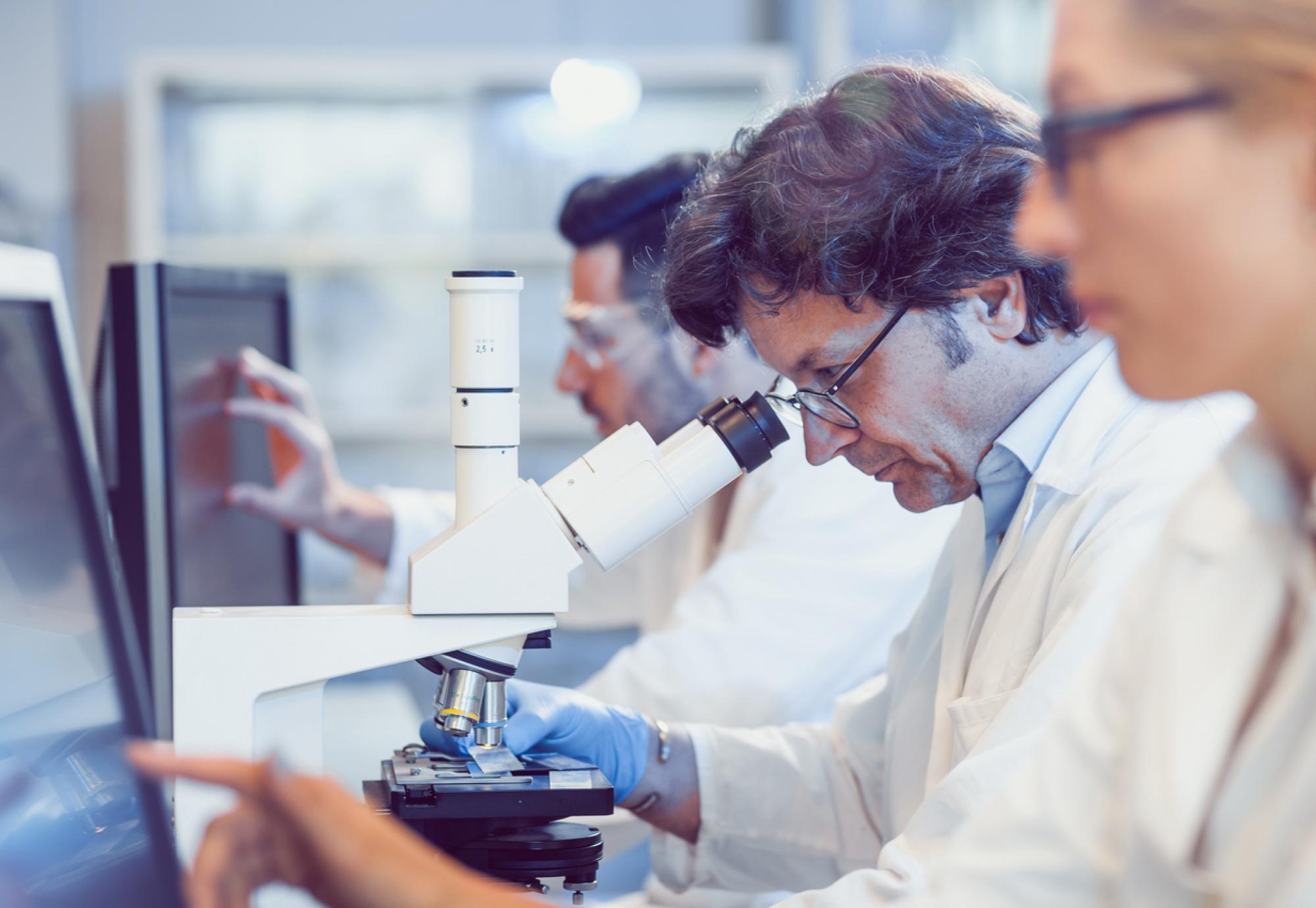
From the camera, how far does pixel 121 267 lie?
114cm

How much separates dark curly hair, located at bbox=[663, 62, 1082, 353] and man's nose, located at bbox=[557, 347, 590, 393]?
2.74ft

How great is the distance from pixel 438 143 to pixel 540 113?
0.29 metres

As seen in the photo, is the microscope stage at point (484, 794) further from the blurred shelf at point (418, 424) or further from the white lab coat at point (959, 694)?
the blurred shelf at point (418, 424)

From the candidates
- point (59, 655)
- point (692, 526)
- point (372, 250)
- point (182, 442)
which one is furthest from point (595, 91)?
point (59, 655)

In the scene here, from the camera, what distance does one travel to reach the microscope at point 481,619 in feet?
3.24

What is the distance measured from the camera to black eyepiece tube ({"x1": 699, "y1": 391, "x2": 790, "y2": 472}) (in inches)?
42.9

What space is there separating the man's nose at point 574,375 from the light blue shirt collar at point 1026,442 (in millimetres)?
922

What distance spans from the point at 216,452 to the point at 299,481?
438 mm

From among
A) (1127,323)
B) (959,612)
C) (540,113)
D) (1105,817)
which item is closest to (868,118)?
(959,612)

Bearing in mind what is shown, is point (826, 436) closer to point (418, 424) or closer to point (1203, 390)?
point (1203, 390)

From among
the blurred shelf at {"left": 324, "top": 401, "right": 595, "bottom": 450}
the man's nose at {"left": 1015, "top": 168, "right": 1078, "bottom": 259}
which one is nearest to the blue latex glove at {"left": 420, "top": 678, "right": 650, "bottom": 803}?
the man's nose at {"left": 1015, "top": 168, "right": 1078, "bottom": 259}

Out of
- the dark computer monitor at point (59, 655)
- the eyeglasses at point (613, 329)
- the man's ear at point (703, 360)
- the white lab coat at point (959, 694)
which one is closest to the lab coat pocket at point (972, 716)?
the white lab coat at point (959, 694)

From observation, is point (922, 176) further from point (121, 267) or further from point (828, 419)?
point (121, 267)

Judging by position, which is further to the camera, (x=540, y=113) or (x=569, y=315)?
(x=540, y=113)
